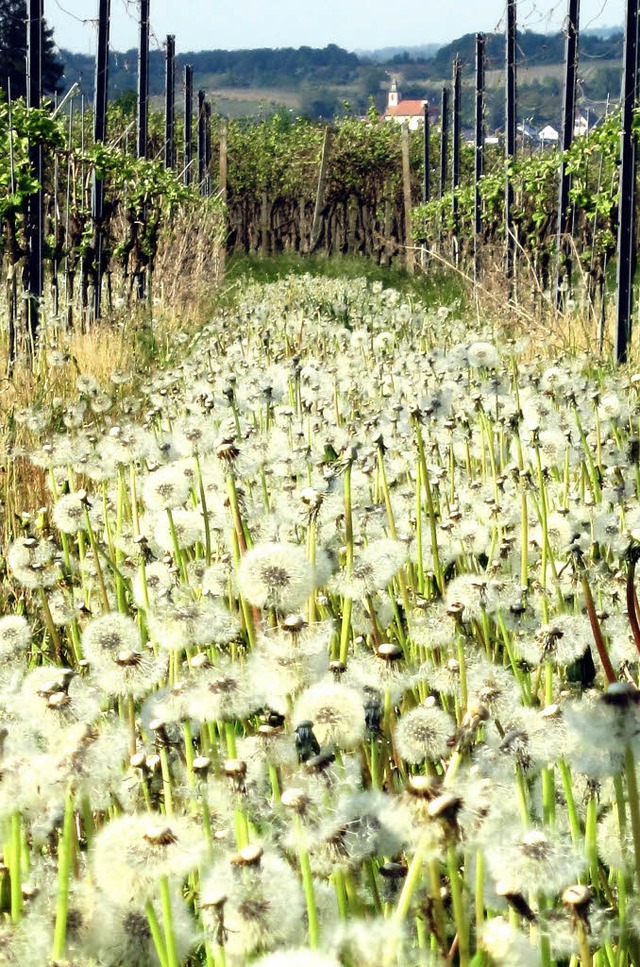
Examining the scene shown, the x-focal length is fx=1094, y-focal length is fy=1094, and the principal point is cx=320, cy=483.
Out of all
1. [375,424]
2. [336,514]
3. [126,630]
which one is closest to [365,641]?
[336,514]

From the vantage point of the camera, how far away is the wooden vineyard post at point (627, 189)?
27.9 feet

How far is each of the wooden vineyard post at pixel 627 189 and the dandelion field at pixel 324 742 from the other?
571 centimetres

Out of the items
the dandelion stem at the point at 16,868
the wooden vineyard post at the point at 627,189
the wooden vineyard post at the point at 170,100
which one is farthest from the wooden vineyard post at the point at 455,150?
the dandelion stem at the point at 16,868

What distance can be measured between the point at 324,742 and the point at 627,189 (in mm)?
8282

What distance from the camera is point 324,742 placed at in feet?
4.20

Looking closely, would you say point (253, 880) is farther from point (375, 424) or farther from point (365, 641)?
point (375, 424)

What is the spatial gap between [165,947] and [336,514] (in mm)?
1404

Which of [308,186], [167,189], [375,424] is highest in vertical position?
[308,186]

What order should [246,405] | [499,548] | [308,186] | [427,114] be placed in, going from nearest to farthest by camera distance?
[499,548] < [246,405] < [427,114] < [308,186]

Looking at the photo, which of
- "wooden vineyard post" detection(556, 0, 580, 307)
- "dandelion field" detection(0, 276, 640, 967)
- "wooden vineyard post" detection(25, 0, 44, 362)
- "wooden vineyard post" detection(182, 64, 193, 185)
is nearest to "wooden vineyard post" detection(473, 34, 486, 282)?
"wooden vineyard post" detection(182, 64, 193, 185)

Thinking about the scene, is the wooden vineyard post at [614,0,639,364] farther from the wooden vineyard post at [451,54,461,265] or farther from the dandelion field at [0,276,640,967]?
the wooden vineyard post at [451,54,461,265]

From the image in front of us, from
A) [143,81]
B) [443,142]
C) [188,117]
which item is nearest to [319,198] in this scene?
[443,142]

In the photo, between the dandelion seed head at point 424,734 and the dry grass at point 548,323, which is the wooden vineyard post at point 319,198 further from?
the dandelion seed head at point 424,734

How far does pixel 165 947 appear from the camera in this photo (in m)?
1.04
